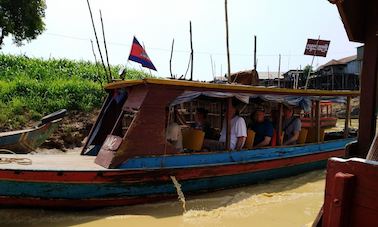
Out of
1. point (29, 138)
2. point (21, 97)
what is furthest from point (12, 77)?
point (29, 138)

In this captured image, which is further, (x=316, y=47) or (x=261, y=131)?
(x=316, y=47)

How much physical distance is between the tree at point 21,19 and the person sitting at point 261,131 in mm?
16361

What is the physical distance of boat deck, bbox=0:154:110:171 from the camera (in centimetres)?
602

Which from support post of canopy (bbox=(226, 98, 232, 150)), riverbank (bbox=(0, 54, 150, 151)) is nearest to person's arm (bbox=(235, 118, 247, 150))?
support post of canopy (bbox=(226, 98, 232, 150))

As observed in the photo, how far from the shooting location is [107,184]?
626 cm

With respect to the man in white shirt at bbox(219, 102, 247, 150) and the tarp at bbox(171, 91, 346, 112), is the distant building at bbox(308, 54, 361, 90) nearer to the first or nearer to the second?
the tarp at bbox(171, 91, 346, 112)

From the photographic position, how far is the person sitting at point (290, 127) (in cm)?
945

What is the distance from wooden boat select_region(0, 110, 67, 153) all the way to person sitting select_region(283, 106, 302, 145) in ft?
20.9

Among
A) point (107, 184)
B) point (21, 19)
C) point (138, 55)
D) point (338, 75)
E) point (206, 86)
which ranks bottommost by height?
point (107, 184)

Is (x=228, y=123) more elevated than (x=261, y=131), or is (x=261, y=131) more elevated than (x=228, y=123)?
(x=228, y=123)

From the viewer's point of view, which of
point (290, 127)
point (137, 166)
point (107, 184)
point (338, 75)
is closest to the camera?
point (107, 184)

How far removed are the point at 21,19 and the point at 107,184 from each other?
17.7 metres

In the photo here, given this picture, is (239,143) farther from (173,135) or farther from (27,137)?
(27,137)

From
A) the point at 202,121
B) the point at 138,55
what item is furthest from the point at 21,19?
the point at 202,121
